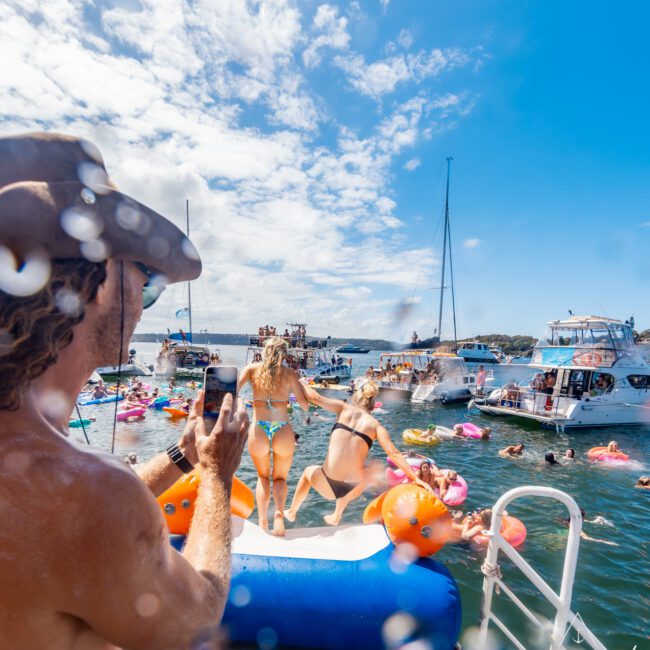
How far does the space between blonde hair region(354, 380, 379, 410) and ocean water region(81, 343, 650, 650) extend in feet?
8.38

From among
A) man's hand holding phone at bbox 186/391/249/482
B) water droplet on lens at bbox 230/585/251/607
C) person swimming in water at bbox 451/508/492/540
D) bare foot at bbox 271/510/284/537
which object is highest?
man's hand holding phone at bbox 186/391/249/482

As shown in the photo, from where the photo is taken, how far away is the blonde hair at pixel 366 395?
17.6 feet

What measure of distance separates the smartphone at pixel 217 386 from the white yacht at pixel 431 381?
23058 mm

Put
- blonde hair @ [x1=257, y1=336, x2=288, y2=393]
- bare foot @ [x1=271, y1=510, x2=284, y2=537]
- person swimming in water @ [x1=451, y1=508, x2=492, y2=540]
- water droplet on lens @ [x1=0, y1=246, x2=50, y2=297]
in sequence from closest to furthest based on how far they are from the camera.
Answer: water droplet on lens @ [x1=0, y1=246, x2=50, y2=297], bare foot @ [x1=271, y1=510, x2=284, y2=537], blonde hair @ [x1=257, y1=336, x2=288, y2=393], person swimming in water @ [x1=451, y1=508, x2=492, y2=540]

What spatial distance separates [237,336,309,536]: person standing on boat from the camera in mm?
4883

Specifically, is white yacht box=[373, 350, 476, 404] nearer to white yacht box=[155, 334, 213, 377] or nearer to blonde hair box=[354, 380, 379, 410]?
white yacht box=[155, 334, 213, 377]

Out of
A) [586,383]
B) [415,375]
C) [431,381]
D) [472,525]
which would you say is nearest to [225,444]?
[472,525]

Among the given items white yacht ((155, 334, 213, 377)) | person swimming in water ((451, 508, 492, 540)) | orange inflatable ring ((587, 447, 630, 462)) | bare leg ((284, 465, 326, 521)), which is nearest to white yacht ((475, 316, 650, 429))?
orange inflatable ring ((587, 447, 630, 462))

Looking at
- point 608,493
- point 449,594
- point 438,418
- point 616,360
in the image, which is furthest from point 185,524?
point 616,360

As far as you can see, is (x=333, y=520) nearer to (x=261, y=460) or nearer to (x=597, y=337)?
(x=261, y=460)

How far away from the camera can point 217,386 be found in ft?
6.77

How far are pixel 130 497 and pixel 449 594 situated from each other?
3.55 meters

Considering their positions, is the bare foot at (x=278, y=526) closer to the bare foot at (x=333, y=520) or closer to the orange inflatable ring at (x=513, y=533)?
the bare foot at (x=333, y=520)

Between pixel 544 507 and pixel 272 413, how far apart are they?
7020 mm
